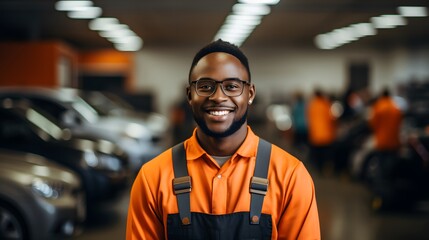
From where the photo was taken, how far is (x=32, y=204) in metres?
5.83

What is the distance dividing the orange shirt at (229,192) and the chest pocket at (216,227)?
2 centimetres

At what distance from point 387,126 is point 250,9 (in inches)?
240

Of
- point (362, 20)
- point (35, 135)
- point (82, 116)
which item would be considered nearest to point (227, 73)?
point (35, 135)

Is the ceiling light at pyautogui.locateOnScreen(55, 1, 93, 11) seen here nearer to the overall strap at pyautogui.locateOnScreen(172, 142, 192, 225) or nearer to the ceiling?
the ceiling

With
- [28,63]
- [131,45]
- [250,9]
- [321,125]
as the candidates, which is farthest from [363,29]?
[28,63]

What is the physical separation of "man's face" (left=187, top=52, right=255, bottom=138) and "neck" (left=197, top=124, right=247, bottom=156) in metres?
0.03

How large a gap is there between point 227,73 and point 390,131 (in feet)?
24.8

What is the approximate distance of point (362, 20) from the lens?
17.6 m

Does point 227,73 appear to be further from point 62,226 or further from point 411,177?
point 411,177

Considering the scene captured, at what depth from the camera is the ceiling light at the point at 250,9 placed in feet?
45.5

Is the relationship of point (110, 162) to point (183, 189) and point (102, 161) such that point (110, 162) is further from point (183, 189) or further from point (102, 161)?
point (183, 189)

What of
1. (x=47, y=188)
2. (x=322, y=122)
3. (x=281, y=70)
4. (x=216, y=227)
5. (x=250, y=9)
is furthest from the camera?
(x=281, y=70)

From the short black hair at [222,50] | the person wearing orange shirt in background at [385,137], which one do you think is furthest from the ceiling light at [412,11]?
the short black hair at [222,50]

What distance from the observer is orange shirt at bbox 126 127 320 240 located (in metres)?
2.08
